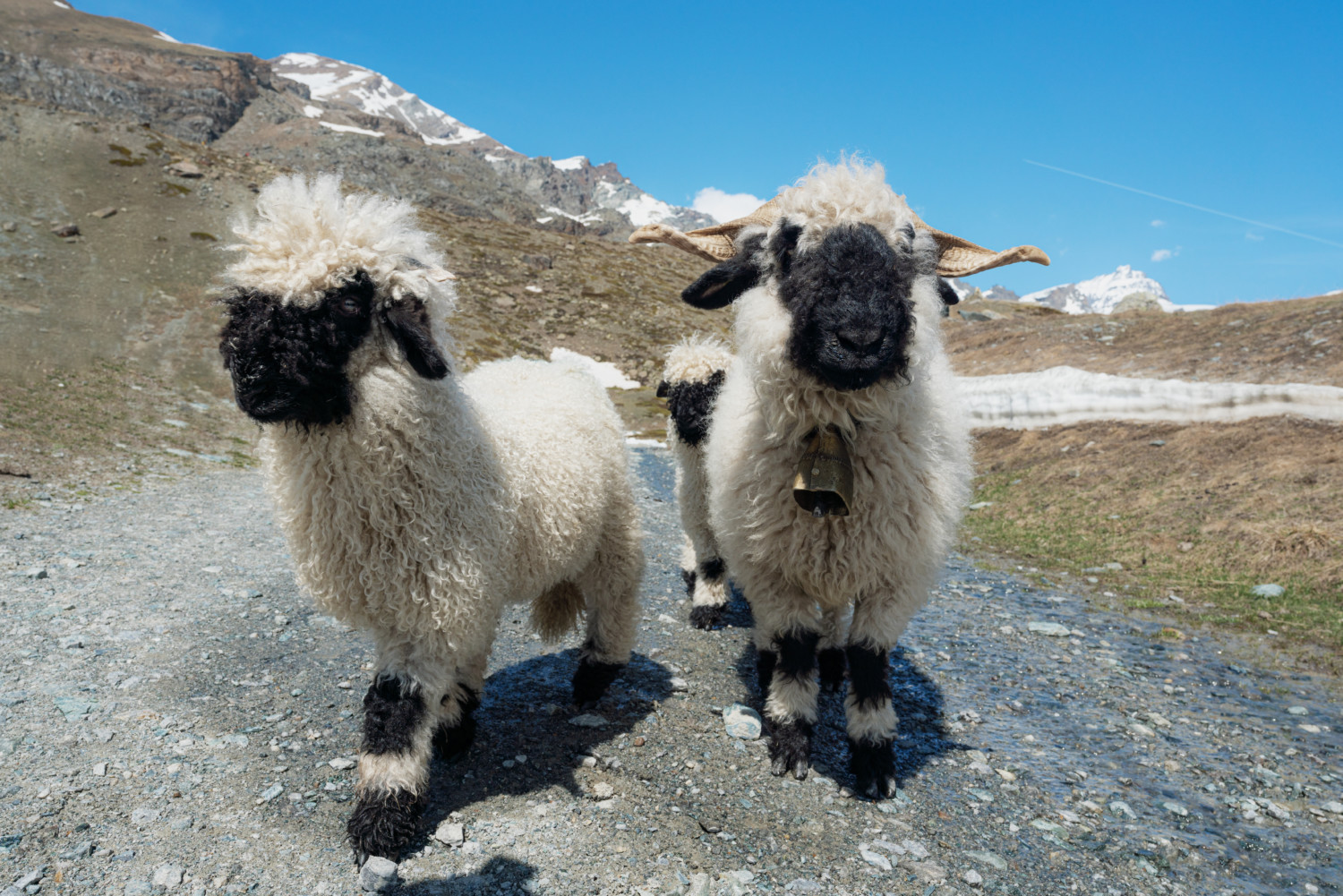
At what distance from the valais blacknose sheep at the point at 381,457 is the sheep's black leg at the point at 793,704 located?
76.4 inches

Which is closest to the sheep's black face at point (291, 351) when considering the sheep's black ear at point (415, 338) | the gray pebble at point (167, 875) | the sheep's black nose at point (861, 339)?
the sheep's black ear at point (415, 338)

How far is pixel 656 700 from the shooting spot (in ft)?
18.9

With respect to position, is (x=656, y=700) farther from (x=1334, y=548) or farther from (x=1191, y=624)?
(x=1334, y=548)

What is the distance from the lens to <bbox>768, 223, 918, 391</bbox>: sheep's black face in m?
3.71

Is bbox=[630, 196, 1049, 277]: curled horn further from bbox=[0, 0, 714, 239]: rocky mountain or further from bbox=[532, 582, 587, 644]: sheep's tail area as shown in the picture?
bbox=[0, 0, 714, 239]: rocky mountain

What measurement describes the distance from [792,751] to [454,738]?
227 centimetres

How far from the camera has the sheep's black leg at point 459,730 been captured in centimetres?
454

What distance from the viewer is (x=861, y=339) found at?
12.0 feet

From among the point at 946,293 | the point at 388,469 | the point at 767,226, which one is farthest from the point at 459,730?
the point at 946,293

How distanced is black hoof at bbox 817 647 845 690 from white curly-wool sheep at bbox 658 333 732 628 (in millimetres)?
→ 1608

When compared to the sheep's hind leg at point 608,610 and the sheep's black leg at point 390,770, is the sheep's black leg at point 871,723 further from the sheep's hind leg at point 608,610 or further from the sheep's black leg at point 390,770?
the sheep's black leg at point 390,770

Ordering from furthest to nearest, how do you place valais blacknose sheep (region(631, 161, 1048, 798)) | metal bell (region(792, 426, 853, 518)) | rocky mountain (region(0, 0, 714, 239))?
rocky mountain (region(0, 0, 714, 239)), metal bell (region(792, 426, 853, 518)), valais blacknose sheep (region(631, 161, 1048, 798))

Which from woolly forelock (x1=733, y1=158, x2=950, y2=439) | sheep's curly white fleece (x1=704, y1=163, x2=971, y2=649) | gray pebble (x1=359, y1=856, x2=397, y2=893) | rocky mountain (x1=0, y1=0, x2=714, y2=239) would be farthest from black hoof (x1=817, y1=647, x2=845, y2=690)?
rocky mountain (x1=0, y1=0, x2=714, y2=239)

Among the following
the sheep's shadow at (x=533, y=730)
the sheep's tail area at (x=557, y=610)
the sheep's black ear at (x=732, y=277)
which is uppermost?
the sheep's black ear at (x=732, y=277)
